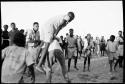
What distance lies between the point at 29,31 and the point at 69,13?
3.48 feet

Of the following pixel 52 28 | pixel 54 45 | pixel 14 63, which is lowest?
pixel 14 63

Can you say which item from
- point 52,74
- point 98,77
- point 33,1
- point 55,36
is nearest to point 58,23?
point 55,36

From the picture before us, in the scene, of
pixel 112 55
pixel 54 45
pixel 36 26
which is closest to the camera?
pixel 54 45

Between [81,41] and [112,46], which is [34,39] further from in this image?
[112,46]

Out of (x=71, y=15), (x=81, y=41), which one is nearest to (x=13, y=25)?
(x=71, y=15)

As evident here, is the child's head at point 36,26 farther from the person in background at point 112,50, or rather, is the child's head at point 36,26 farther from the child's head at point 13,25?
the person in background at point 112,50

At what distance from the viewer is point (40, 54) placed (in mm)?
5410

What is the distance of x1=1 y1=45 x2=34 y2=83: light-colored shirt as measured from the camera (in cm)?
400

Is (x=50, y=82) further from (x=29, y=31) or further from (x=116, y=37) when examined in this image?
(x=116, y=37)

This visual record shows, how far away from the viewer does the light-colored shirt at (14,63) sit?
4004mm

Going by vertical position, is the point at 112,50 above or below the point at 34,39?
below

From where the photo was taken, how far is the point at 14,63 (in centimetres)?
405

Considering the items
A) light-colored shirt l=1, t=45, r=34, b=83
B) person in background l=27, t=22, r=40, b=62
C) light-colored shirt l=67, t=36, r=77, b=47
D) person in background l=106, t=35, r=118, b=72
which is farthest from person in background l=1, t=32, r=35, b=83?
light-colored shirt l=67, t=36, r=77, b=47

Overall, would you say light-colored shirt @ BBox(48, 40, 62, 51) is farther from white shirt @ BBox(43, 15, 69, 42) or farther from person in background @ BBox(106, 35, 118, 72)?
person in background @ BBox(106, 35, 118, 72)
